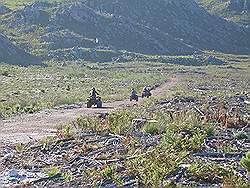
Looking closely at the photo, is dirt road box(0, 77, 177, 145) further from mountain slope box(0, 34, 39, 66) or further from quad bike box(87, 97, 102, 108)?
mountain slope box(0, 34, 39, 66)

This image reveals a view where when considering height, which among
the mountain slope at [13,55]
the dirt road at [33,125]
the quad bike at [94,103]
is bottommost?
the mountain slope at [13,55]

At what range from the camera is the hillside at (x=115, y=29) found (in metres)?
118

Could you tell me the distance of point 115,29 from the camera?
135m

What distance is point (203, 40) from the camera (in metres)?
155

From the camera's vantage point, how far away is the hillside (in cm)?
11781

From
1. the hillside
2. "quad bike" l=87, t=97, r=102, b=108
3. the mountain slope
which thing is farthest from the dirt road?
the hillside

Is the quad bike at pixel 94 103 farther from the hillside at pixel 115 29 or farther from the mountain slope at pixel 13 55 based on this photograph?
the hillside at pixel 115 29

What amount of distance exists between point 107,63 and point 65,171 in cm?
9378

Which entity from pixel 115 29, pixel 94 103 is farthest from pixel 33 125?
pixel 115 29

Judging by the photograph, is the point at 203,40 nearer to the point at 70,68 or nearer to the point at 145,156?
the point at 70,68

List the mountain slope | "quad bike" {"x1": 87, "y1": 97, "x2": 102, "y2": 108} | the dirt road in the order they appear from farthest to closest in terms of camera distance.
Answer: the mountain slope, "quad bike" {"x1": 87, "y1": 97, "x2": 102, "y2": 108}, the dirt road

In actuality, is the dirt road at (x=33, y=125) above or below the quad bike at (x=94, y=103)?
above

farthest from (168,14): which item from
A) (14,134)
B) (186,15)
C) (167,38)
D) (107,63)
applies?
(14,134)

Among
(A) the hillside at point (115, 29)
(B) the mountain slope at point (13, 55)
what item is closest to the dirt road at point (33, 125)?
(B) the mountain slope at point (13, 55)
